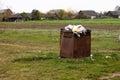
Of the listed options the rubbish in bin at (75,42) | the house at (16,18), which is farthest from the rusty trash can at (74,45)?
the house at (16,18)

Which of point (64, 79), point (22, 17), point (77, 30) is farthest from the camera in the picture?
point (22, 17)

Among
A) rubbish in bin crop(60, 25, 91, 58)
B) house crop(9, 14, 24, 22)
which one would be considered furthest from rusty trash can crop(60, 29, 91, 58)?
house crop(9, 14, 24, 22)

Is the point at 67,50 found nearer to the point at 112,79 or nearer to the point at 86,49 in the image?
the point at 86,49

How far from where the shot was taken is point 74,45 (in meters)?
12.0

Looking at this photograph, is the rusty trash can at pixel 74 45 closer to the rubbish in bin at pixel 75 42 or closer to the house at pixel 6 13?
the rubbish in bin at pixel 75 42

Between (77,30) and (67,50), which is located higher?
(77,30)

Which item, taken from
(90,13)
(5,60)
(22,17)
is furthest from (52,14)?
(5,60)

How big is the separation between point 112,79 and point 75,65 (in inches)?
87.3

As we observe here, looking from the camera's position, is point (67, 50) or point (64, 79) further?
point (67, 50)

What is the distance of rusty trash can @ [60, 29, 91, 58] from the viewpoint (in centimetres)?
1202

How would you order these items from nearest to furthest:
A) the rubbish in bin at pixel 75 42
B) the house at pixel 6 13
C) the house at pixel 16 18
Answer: the rubbish in bin at pixel 75 42, the house at pixel 6 13, the house at pixel 16 18

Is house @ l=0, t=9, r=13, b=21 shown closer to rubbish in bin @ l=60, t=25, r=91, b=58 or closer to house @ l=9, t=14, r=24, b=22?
house @ l=9, t=14, r=24, b=22

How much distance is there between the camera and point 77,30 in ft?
39.3

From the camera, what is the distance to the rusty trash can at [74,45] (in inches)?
473
